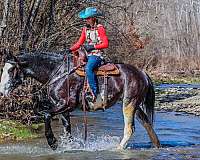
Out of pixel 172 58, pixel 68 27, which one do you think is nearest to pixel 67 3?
pixel 68 27

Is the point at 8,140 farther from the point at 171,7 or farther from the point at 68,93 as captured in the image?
the point at 171,7

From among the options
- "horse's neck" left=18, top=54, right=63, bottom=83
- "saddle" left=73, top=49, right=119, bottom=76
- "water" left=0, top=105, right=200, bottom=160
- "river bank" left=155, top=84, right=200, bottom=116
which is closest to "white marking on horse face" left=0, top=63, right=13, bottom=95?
"horse's neck" left=18, top=54, right=63, bottom=83

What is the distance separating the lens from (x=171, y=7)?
250 ft

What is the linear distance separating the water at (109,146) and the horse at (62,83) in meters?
0.42

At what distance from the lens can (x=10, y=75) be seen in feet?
33.2

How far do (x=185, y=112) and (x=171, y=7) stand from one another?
57480 millimetres

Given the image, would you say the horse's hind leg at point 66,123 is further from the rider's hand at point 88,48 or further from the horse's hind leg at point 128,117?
the rider's hand at point 88,48

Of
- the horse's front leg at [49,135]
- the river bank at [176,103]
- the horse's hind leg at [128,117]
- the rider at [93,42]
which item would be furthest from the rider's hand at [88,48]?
the river bank at [176,103]

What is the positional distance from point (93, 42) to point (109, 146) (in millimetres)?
2254

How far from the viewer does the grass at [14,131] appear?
11.8m

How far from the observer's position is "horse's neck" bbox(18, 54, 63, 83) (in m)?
10.3

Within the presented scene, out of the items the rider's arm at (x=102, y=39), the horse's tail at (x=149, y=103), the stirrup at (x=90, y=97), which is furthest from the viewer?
the horse's tail at (x=149, y=103)

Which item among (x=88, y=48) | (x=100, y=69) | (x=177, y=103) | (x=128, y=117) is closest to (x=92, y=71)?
(x=100, y=69)

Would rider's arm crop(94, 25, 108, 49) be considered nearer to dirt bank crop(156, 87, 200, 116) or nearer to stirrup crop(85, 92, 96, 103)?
stirrup crop(85, 92, 96, 103)
